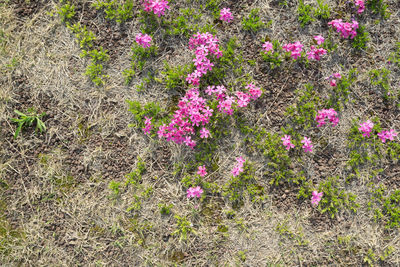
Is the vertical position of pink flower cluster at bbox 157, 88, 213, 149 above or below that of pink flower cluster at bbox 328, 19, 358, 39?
below

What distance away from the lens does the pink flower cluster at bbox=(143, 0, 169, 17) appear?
3.78 metres

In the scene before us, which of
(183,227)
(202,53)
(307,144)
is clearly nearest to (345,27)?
(307,144)

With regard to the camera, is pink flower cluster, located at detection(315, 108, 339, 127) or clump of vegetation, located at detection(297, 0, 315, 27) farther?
clump of vegetation, located at detection(297, 0, 315, 27)

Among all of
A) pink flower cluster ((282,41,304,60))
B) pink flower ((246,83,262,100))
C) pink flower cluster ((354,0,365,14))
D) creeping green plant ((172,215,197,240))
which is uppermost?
pink flower cluster ((354,0,365,14))

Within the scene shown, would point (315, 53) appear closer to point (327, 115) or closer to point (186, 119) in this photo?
point (327, 115)

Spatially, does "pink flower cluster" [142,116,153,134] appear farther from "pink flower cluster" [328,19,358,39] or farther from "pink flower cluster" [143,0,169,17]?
"pink flower cluster" [328,19,358,39]

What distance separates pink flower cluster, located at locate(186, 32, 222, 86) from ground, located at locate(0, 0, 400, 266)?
0.20 metres

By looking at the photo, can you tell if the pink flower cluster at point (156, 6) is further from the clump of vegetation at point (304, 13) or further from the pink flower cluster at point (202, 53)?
the clump of vegetation at point (304, 13)

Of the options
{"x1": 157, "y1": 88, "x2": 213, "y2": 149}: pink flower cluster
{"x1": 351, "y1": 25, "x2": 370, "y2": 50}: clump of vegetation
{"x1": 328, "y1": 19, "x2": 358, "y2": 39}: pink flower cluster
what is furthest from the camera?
{"x1": 351, "y1": 25, "x2": 370, "y2": 50}: clump of vegetation

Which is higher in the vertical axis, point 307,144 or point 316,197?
point 307,144

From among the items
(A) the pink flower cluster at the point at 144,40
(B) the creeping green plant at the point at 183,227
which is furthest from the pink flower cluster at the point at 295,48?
(B) the creeping green plant at the point at 183,227

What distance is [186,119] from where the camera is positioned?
12.2 ft

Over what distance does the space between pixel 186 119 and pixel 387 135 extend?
253 centimetres

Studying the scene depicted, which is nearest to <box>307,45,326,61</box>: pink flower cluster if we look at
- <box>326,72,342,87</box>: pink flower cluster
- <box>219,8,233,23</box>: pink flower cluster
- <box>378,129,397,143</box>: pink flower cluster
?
<box>326,72,342,87</box>: pink flower cluster
